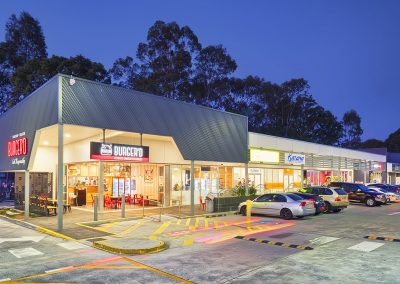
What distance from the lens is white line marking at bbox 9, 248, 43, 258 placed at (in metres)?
11.0

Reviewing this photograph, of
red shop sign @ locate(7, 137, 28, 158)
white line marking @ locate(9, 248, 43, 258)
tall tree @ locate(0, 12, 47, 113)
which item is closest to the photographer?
white line marking @ locate(9, 248, 43, 258)

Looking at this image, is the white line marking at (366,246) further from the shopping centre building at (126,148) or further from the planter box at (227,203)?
the planter box at (227,203)

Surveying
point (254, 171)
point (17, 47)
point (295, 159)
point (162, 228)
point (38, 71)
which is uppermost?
point (17, 47)

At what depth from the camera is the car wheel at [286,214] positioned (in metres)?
19.5

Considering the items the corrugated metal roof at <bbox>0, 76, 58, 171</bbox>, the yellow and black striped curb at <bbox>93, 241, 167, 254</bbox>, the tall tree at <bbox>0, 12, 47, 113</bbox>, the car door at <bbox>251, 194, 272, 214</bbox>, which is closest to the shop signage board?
the corrugated metal roof at <bbox>0, 76, 58, 171</bbox>

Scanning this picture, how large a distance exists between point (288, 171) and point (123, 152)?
20.0 meters

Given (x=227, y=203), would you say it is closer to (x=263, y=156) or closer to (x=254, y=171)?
(x=263, y=156)

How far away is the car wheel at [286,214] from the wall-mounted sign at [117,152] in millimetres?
7663

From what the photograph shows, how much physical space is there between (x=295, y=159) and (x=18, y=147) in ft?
71.9

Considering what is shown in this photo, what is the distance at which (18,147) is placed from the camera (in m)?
20.6

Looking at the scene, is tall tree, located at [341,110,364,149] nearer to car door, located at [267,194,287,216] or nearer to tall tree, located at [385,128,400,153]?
tall tree, located at [385,128,400,153]

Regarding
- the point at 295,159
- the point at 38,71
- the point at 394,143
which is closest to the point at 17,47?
the point at 38,71

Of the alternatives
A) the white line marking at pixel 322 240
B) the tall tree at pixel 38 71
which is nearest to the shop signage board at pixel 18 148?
the white line marking at pixel 322 240

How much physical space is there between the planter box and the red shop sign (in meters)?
10.6
